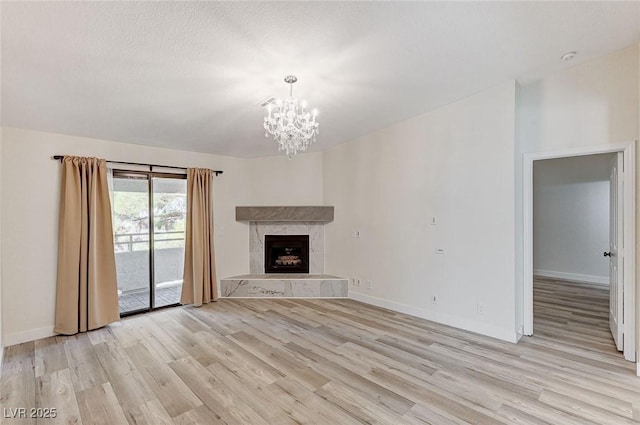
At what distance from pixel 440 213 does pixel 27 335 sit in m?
5.28

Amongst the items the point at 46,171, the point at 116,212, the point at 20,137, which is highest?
the point at 20,137

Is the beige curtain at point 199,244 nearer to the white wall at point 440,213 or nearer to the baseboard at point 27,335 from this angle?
the baseboard at point 27,335

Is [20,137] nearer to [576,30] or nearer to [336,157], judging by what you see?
[336,157]

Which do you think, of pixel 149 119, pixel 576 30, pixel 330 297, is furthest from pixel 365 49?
pixel 330 297

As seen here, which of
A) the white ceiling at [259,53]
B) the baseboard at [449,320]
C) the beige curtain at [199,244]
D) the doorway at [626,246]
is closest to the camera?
the white ceiling at [259,53]

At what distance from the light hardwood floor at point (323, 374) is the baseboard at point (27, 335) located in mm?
131

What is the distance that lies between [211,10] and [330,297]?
14.3 feet

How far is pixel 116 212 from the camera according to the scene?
411 cm

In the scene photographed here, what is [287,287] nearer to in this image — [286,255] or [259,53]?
[286,255]

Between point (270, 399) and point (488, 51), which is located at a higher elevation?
point (488, 51)

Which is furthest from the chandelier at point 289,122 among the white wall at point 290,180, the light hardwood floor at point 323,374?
the white wall at point 290,180

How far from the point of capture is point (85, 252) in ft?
11.9

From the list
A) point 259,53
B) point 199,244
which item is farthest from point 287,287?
point 259,53

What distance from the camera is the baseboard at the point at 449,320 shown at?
10.5 ft
